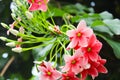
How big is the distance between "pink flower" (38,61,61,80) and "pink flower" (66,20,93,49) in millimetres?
101

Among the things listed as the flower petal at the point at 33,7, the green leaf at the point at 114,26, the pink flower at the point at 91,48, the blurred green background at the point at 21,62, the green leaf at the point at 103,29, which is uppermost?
the flower petal at the point at 33,7

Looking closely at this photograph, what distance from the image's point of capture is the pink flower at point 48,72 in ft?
4.71

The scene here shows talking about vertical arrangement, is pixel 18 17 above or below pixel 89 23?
above

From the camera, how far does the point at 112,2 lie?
2.76 meters

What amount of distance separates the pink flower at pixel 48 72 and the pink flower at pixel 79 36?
10 cm

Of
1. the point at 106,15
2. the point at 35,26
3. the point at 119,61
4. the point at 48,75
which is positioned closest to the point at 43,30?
the point at 35,26

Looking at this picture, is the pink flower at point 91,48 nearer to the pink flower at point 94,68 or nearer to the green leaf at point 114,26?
the pink flower at point 94,68

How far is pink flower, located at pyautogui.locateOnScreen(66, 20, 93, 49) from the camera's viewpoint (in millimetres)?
1401

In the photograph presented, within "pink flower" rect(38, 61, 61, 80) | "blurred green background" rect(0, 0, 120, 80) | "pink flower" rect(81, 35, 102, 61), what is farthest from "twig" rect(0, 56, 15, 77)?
"pink flower" rect(81, 35, 102, 61)

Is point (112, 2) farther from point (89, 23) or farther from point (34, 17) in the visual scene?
point (34, 17)

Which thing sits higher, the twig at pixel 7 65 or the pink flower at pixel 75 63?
the pink flower at pixel 75 63

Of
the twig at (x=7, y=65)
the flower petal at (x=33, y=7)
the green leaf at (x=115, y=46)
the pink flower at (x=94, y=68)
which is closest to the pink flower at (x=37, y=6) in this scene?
the flower petal at (x=33, y=7)

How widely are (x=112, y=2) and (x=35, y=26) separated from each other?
133 cm

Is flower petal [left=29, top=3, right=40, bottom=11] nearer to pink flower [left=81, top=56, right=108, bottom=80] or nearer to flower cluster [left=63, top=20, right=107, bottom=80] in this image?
flower cluster [left=63, top=20, right=107, bottom=80]
